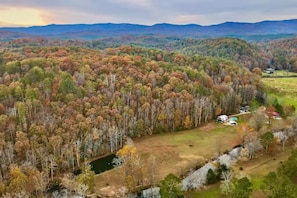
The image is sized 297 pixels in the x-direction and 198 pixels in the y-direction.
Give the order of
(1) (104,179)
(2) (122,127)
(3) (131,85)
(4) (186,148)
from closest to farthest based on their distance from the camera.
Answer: (1) (104,179), (4) (186,148), (2) (122,127), (3) (131,85)

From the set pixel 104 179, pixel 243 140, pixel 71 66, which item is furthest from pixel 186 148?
pixel 71 66

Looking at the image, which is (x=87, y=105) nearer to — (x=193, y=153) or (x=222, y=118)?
(x=193, y=153)

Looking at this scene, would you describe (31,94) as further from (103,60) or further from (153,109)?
(103,60)

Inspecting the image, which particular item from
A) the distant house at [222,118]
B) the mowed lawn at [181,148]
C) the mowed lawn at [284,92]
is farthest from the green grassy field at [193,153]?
the mowed lawn at [284,92]

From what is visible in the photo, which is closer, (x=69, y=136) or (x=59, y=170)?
(x=59, y=170)

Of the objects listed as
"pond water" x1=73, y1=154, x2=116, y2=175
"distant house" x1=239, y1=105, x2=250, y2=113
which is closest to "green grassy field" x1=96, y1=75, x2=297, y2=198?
"pond water" x1=73, y1=154, x2=116, y2=175

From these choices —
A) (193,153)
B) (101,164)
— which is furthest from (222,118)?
(101,164)
